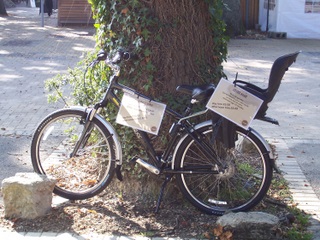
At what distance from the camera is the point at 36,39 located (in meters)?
19.3

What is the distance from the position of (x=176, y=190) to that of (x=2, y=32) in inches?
704

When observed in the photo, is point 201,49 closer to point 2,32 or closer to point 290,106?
point 290,106

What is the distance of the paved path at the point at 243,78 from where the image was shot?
640 cm

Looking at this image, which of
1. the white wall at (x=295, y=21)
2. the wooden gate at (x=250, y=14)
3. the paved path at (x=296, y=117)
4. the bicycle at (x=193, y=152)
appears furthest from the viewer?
the wooden gate at (x=250, y=14)

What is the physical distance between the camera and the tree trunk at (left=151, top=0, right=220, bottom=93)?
5.00 meters

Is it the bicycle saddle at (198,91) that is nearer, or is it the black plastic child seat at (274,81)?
the black plastic child seat at (274,81)

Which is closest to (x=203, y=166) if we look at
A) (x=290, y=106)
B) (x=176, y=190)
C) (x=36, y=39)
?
(x=176, y=190)

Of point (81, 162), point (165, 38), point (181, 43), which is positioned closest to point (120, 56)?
point (165, 38)

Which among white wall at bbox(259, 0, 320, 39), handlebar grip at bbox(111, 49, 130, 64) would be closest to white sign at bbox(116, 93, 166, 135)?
handlebar grip at bbox(111, 49, 130, 64)

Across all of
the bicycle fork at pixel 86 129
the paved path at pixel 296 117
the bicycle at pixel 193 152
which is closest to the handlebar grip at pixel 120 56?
the bicycle at pixel 193 152

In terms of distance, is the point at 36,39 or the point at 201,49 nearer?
the point at 201,49

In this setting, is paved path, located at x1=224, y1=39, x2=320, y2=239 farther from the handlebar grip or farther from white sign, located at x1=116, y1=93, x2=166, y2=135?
the handlebar grip

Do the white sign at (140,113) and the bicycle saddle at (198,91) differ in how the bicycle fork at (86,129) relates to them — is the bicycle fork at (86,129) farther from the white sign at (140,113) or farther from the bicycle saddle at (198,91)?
the bicycle saddle at (198,91)

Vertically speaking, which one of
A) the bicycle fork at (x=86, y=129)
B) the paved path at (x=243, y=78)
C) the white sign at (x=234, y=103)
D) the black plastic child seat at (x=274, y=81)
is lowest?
the paved path at (x=243, y=78)
